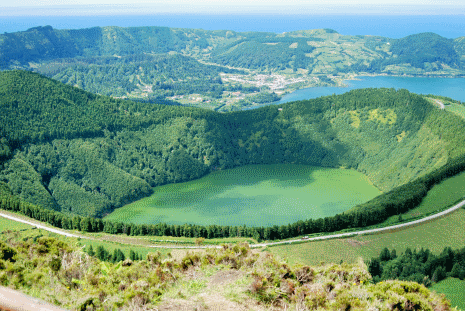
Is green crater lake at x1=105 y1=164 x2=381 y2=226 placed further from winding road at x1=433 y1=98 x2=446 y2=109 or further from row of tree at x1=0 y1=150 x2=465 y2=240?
winding road at x1=433 y1=98 x2=446 y2=109

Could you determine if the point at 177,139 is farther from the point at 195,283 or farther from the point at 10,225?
the point at 195,283

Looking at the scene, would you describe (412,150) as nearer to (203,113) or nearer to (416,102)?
(416,102)

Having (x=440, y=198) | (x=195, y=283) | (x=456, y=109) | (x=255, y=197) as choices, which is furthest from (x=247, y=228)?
(x=456, y=109)

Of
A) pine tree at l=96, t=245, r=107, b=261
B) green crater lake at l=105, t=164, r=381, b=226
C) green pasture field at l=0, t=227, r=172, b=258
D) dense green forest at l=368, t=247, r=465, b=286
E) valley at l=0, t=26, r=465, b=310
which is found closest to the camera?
valley at l=0, t=26, r=465, b=310

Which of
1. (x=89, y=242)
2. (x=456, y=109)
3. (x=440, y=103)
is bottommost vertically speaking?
(x=89, y=242)

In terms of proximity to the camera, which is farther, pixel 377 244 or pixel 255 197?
pixel 255 197

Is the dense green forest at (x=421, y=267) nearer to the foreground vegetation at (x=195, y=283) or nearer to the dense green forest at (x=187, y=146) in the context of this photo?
the foreground vegetation at (x=195, y=283)

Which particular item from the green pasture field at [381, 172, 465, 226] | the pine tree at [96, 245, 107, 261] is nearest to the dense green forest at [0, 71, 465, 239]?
the green pasture field at [381, 172, 465, 226]
